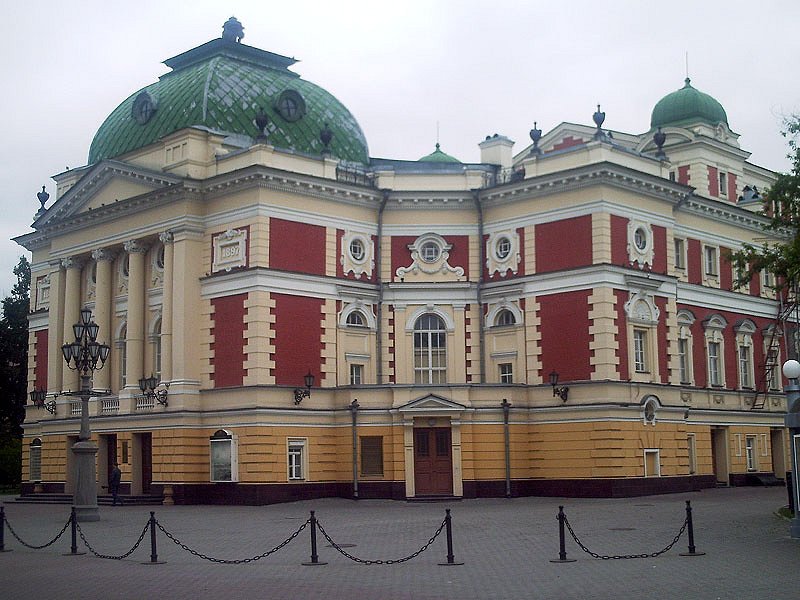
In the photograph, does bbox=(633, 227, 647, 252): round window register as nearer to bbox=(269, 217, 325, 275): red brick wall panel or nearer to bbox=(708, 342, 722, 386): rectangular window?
bbox=(708, 342, 722, 386): rectangular window

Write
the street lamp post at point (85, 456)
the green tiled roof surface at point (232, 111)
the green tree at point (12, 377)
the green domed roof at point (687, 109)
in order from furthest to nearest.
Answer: the green tree at point (12, 377) → the green domed roof at point (687, 109) → the green tiled roof surface at point (232, 111) → the street lamp post at point (85, 456)

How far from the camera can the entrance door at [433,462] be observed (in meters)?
41.7

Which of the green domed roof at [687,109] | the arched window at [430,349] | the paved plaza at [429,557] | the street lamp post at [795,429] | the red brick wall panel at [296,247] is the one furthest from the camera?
the green domed roof at [687,109]

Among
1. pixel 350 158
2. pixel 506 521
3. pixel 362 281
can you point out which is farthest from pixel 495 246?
pixel 506 521

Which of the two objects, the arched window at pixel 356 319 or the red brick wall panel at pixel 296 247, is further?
the arched window at pixel 356 319

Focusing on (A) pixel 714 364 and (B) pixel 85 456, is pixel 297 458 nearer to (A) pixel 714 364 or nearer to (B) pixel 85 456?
(B) pixel 85 456

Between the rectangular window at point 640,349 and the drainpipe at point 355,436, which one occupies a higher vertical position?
the rectangular window at point 640,349

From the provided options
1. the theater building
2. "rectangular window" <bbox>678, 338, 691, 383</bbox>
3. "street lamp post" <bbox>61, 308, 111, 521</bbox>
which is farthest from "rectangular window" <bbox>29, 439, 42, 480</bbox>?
"rectangular window" <bbox>678, 338, 691, 383</bbox>

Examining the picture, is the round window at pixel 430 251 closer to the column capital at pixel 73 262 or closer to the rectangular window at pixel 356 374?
the rectangular window at pixel 356 374

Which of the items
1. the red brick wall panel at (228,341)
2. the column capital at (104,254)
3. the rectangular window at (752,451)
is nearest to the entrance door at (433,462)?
the red brick wall panel at (228,341)

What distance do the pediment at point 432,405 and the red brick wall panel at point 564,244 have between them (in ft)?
21.1

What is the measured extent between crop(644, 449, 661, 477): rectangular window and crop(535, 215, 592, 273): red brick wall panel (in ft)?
24.3

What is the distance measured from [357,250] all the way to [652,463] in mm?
14147

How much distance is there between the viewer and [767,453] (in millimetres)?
51812
